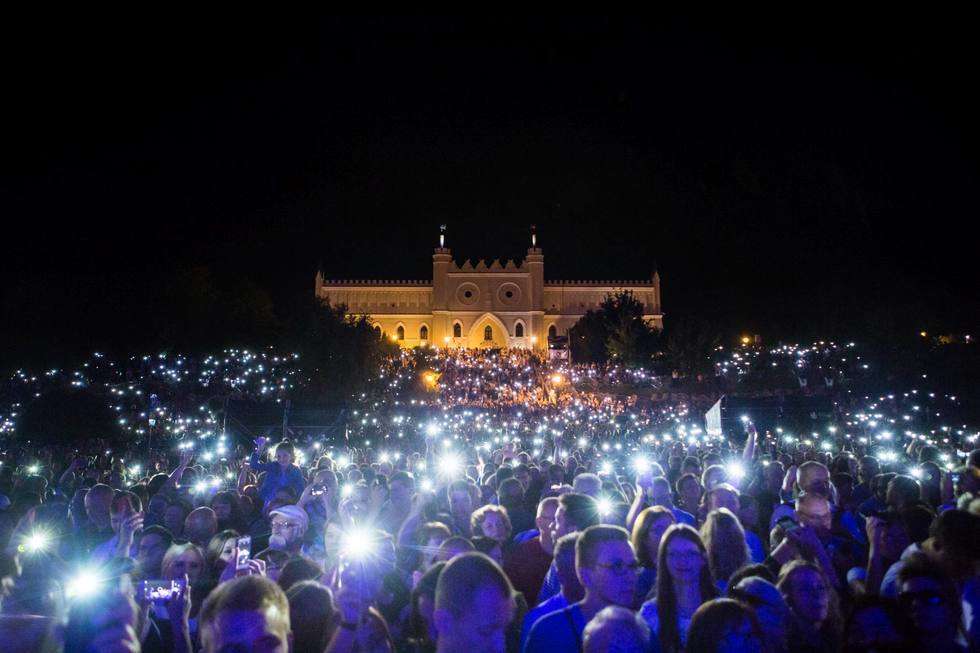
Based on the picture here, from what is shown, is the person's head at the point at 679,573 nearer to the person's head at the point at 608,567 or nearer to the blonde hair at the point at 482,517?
the person's head at the point at 608,567

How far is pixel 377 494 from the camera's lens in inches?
273

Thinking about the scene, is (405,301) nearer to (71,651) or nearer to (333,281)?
(333,281)

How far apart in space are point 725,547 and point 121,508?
5211 mm

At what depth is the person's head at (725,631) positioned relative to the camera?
105 inches

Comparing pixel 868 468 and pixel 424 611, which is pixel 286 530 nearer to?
pixel 424 611

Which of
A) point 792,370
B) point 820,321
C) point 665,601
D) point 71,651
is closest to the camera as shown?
point 71,651

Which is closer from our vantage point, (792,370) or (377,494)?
(377,494)

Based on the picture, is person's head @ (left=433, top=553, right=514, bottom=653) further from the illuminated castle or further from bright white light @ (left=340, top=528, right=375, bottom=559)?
the illuminated castle

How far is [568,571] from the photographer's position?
12.3 feet

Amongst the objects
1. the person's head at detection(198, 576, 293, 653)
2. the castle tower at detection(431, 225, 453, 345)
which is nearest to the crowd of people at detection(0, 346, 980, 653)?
the person's head at detection(198, 576, 293, 653)

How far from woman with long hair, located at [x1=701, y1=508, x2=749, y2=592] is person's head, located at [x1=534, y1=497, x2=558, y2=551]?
1372mm

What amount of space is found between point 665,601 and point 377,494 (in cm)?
402

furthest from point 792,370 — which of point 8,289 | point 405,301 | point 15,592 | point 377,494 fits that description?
point 405,301

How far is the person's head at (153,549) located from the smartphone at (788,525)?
452 centimetres
